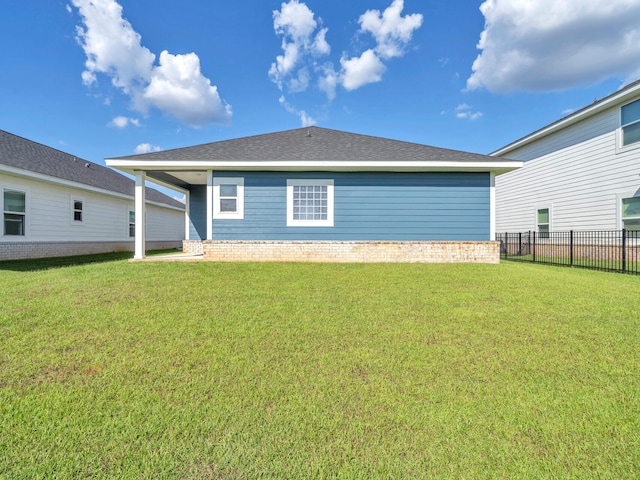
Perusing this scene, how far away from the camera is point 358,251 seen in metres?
9.77

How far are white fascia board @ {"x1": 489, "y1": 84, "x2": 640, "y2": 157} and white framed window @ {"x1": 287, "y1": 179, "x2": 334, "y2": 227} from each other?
1092 cm

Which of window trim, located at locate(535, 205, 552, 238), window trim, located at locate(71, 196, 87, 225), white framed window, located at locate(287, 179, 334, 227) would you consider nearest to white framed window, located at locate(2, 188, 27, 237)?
window trim, located at locate(71, 196, 87, 225)

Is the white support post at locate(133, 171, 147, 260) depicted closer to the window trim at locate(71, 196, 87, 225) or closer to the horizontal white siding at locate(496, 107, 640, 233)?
the window trim at locate(71, 196, 87, 225)

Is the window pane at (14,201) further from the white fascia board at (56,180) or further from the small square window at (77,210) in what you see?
the small square window at (77,210)

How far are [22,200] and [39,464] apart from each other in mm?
13670

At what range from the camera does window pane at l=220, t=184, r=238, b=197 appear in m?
9.98

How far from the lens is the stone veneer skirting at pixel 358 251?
381 inches

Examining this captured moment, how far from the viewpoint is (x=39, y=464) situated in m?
1.73

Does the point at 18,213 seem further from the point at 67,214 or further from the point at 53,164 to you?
the point at 53,164

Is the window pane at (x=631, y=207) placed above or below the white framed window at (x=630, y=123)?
below

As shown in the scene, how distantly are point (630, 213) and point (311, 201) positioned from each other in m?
11.7

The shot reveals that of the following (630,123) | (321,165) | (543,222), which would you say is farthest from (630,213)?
(321,165)

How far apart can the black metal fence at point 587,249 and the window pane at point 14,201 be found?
61.5ft

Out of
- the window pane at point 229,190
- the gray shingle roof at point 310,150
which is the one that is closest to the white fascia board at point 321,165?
the gray shingle roof at point 310,150
